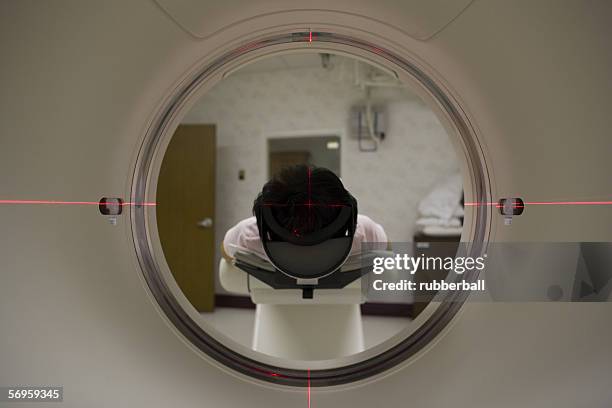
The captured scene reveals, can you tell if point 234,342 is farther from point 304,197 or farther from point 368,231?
point 368,231

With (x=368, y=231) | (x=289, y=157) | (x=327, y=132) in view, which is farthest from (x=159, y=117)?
(x=289, y=157)

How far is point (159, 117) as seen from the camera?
0.69 m

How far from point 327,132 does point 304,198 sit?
242 centimetres

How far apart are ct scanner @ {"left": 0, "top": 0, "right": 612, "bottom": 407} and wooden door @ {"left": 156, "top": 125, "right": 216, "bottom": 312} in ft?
8.46

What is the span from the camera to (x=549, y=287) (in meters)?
0.62

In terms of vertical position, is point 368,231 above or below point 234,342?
above

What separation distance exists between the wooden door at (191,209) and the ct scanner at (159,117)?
8.46 feet

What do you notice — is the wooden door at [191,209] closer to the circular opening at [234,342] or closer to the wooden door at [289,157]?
the wooden door at [289,157]

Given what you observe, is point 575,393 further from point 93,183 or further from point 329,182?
point 93,183

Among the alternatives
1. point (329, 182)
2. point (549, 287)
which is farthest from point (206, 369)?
Answer: point (549, 287)

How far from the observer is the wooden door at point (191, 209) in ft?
10.5

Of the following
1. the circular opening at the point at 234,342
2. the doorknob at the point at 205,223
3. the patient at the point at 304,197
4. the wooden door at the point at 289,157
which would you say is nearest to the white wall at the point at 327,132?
the doorknob at the point at 205,223

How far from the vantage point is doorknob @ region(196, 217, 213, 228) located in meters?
3.21

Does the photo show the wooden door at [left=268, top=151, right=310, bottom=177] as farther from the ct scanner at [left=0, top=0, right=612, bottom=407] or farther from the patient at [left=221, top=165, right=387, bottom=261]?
the ct scanner at [left=0, top=0, right=612, bottom=407]
